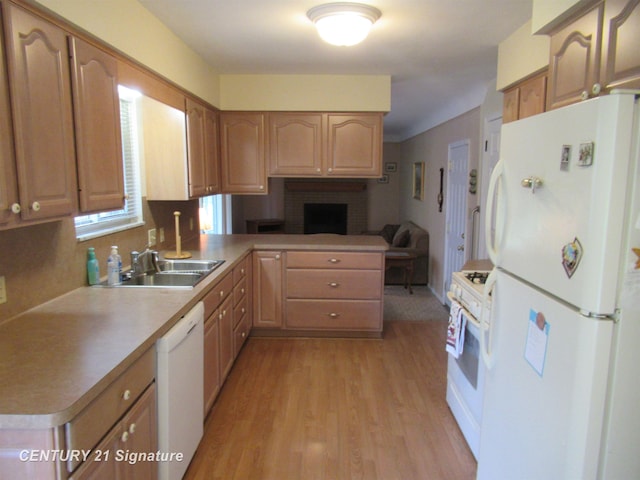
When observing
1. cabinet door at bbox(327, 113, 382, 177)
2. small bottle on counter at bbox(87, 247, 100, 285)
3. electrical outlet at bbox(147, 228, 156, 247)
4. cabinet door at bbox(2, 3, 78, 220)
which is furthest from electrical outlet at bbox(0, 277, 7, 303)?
cabinet door at bbox(327, 113, 382, 177)

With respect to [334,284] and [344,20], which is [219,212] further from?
[344,20]

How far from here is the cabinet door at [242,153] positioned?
4184 millimetres

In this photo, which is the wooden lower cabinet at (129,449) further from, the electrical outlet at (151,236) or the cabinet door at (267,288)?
the cabinet door at (267,288)

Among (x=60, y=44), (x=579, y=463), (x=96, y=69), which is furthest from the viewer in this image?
(x=96, y=69)

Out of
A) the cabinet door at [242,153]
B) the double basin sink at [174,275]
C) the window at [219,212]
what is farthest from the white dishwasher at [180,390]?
the window at [219,212]

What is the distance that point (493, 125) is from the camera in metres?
4.00

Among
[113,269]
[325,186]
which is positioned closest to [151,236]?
[113,269]

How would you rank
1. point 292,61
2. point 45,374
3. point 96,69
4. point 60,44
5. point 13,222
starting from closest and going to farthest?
point 45,374
point 13,222
point 60,44
point 96,69
point 292,61

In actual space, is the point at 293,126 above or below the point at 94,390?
above

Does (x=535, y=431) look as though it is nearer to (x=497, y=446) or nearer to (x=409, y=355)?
(x=497, y=446)

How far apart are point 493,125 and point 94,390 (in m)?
3.85

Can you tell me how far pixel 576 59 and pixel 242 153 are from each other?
2.97 m

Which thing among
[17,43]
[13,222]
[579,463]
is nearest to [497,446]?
[579,463]

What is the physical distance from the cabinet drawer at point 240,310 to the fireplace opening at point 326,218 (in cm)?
499
